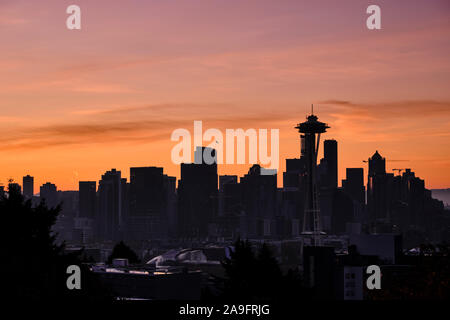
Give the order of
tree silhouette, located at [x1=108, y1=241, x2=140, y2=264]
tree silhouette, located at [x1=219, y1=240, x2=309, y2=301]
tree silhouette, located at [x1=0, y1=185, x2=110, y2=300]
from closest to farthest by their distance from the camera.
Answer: tree silhouette, located at [x1=0, y1=185, x2=110, y2=300] < tree silhouette, located at [x1=219, y1=240, x2=309, y2=301] < tree silhouette, located at [x1=108, y1=241, x2=140, y2=264]

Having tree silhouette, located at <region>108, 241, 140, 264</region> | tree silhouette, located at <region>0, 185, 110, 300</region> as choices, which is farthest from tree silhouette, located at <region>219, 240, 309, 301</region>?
tree silhouette, located at <region>108, 241, 140, 264</region>

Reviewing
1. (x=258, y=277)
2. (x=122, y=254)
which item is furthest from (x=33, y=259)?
(x=122, y=254)

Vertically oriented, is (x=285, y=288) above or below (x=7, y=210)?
below

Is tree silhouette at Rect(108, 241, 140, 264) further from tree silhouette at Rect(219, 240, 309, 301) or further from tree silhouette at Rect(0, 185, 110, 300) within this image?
tree silhouette at Rect(0, 185, 110, 300)

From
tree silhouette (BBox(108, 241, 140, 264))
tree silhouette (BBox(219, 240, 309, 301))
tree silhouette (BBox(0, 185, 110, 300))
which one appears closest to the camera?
tree silhouette (BBox(0, 185, 110, 300))

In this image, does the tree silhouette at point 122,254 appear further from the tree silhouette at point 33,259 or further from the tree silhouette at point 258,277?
the tree silhouette at point 33,259

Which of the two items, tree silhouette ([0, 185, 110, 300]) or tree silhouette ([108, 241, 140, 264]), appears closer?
tree silhouette ([0, 185, 110, 300])
